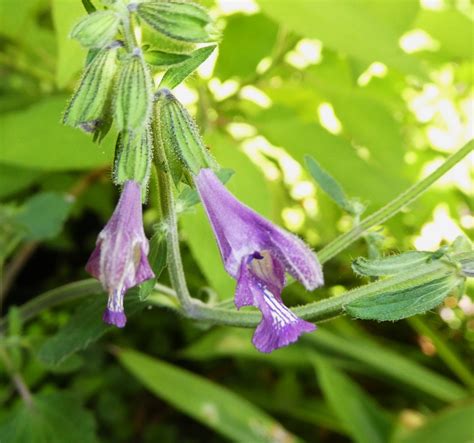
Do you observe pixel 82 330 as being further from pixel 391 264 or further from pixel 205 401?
pixel 205 401

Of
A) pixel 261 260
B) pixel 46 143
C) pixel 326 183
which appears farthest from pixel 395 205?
pixel 46 143

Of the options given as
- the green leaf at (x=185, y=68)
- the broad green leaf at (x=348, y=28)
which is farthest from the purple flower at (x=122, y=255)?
the broad green leaf at (x=348, y=28)

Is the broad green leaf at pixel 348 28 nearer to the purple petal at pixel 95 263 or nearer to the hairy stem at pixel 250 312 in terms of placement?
the hairy stem at pixel 250 312

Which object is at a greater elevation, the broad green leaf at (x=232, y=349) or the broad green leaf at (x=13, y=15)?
the broad green leaf at (x=13, y=15)

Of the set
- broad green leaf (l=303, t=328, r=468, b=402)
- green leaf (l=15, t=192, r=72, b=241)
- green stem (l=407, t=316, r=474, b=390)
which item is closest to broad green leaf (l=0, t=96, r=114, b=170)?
green leaf (l=15, t=192, r=72, b=241)

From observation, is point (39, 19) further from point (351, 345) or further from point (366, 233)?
point (366, 233)

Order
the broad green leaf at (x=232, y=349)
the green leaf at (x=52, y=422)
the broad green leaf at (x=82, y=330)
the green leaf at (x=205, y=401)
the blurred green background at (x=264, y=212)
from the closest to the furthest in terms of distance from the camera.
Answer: the broad green leaf at (x=82, y=330), the blurred green background at (x=264, y=212), the green leaf at (x=52, y=422), the green leaf at (x=205, y=401), the broad green leaf at (x=232, y=349)

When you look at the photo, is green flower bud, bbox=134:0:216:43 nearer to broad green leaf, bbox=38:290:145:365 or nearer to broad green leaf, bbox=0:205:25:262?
broad green leaf, bbox=38:290:145:365

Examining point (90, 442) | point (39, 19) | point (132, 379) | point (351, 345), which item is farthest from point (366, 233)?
point (39, 19)
